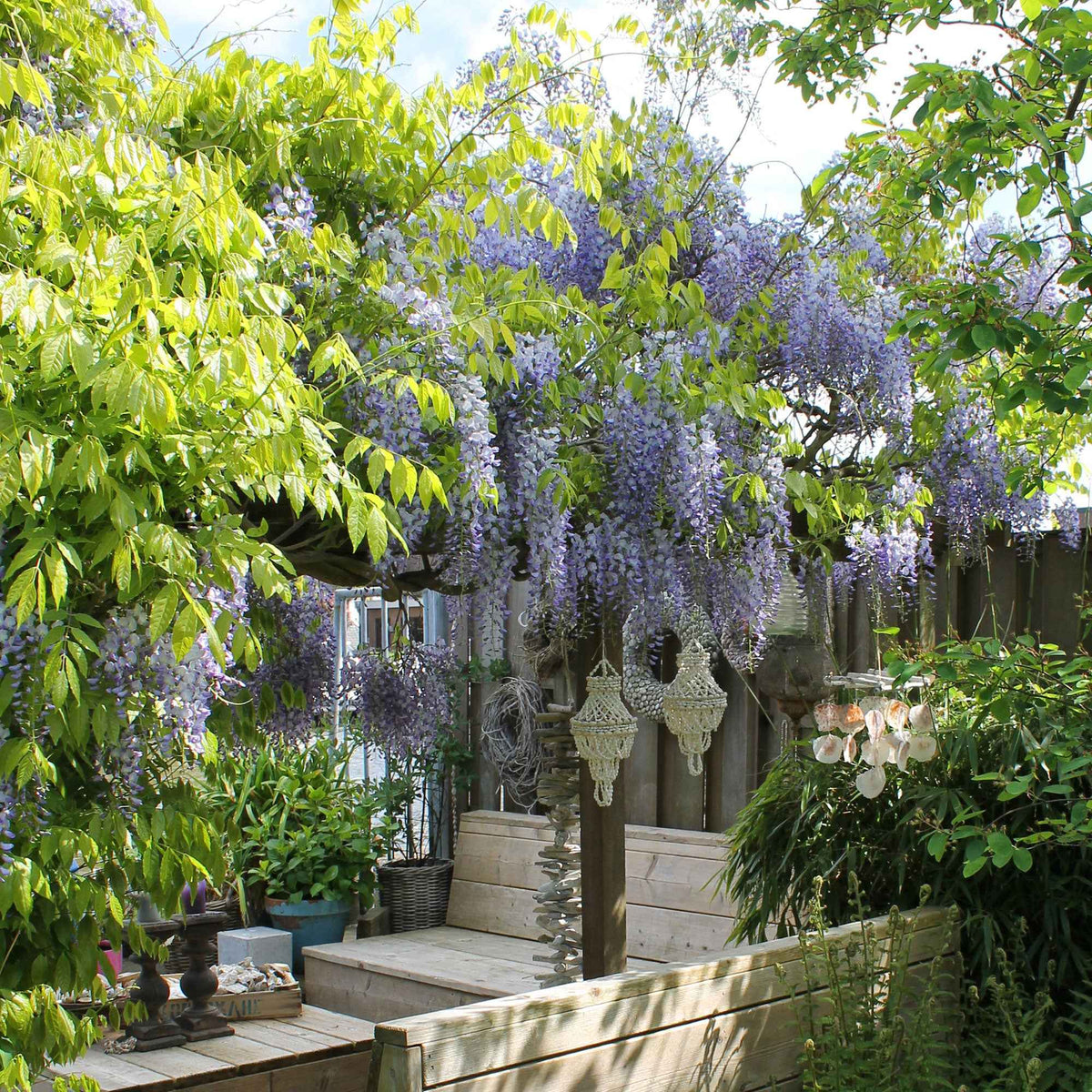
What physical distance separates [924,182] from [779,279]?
0.65m

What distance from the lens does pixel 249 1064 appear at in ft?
9.50

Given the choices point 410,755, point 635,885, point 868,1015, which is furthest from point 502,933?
point 868,1015

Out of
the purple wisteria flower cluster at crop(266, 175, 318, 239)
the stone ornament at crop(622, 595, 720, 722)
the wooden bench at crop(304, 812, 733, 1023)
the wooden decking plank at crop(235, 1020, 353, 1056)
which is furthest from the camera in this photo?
the wooden bench at crop(304, 812, 733, 1023)

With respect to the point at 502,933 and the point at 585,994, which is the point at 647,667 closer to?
the point at 502,933

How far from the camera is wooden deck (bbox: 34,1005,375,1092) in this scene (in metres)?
2.80

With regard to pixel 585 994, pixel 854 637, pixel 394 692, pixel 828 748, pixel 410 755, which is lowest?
pixel 585 994

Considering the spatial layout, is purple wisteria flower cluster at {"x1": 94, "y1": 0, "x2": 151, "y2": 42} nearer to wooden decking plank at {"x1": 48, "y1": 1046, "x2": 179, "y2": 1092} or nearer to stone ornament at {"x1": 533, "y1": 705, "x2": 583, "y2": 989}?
stone ornament at {"x1": 533, "y1": 705, "x2": 583, "y2": 989}

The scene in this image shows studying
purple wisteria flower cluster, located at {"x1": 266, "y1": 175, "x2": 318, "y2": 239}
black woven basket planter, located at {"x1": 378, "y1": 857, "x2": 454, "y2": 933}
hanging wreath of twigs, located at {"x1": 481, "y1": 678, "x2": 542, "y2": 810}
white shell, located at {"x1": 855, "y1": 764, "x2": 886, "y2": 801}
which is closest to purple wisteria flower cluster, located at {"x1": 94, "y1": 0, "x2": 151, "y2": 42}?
purple wisteria flower cluster, located at {"x1": 266, "y1": 175, "x2": 318, "y2": 239}

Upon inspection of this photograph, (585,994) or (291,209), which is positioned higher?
(291,209)

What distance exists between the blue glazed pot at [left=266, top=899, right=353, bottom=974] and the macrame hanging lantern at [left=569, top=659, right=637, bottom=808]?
7.66 feet

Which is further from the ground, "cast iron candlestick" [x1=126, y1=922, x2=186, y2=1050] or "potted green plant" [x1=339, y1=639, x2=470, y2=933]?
"potted green plant" [x1=339, y1=639, x2=470, y2=933]

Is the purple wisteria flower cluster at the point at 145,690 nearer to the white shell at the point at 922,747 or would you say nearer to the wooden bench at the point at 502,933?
the white shell at the point at 922,747

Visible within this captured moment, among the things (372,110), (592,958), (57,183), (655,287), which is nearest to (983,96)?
(655,287)

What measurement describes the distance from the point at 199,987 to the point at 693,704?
59.6 inches
